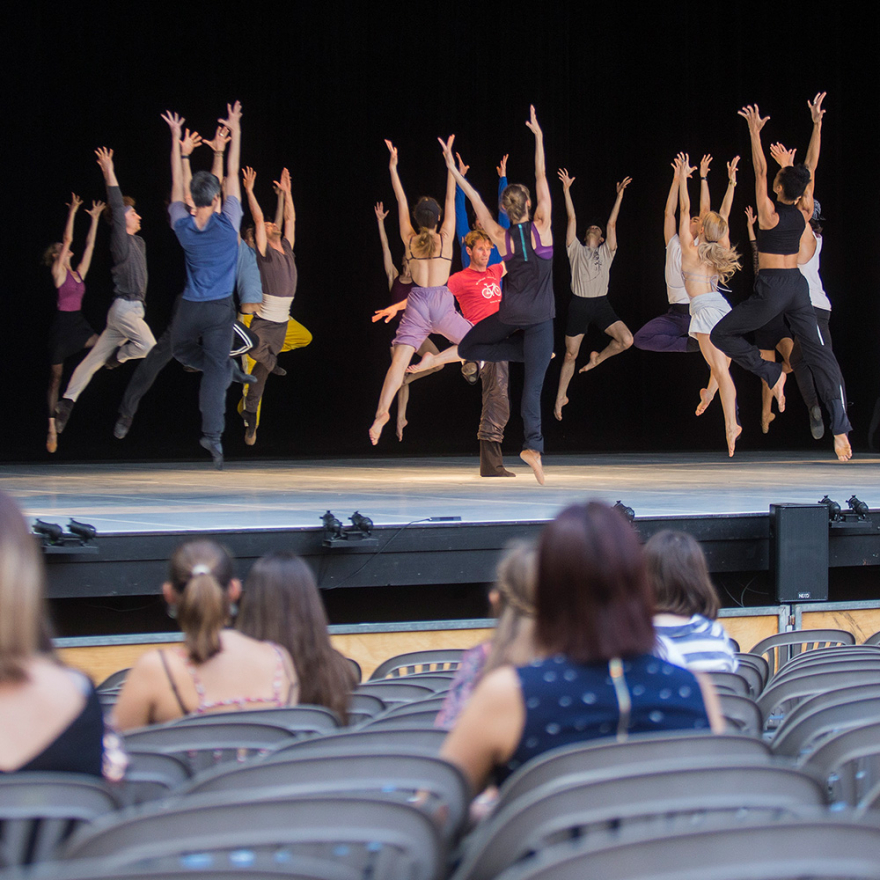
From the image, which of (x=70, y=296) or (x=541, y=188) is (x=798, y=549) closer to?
(x=541, y=188)

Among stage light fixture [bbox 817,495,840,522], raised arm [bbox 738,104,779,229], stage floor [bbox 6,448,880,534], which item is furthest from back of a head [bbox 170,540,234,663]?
raised arm [bbox 738,104,779,229]

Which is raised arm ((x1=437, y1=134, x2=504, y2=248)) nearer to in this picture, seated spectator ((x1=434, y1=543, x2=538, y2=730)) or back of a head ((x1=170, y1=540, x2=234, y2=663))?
back of a head ((x1=170, y1=540, x2=234, y2=663))

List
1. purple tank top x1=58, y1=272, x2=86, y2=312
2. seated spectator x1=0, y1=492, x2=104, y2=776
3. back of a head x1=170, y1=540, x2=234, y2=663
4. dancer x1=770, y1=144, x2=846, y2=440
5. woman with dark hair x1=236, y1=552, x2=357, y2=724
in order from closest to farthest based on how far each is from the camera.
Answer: seated spectator x1=0, y1=492, x2=104, y2=776 → back of a head x1=170, y1=540, x2=234, y2=663 → woman with dark hair x1=236, y1=552, x2=357, y2=724 → dancer x1=770, y1=144, x2=846, y2=440 → purple tank top x1=58, y1=272, x2=86, y2=312

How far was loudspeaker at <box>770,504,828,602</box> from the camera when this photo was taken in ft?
16.3

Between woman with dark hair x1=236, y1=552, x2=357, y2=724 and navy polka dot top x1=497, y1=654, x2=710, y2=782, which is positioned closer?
navy polka dot top x1=497, y1=654, x2=710, y2=782

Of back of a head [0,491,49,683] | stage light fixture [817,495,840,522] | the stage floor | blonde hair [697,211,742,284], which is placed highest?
blonde hair [697,211,742,284]

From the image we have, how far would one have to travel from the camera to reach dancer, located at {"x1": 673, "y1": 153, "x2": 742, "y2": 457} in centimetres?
797

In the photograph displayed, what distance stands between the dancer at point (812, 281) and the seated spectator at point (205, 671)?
547cm

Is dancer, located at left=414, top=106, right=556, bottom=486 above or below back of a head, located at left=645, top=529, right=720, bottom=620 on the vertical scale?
above

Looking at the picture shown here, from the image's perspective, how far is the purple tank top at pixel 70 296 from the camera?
9.28 m

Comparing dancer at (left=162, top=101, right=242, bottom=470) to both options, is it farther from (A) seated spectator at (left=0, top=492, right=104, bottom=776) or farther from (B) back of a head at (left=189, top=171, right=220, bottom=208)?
(A) seated spectator at (left=0, top=492, right=104, bottom=776)

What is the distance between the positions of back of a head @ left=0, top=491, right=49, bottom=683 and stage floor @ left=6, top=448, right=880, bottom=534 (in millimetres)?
2904

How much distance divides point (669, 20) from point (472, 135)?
7.91 feet

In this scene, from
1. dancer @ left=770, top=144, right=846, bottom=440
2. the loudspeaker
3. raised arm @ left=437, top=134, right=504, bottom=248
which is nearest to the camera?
the loudspeaker
